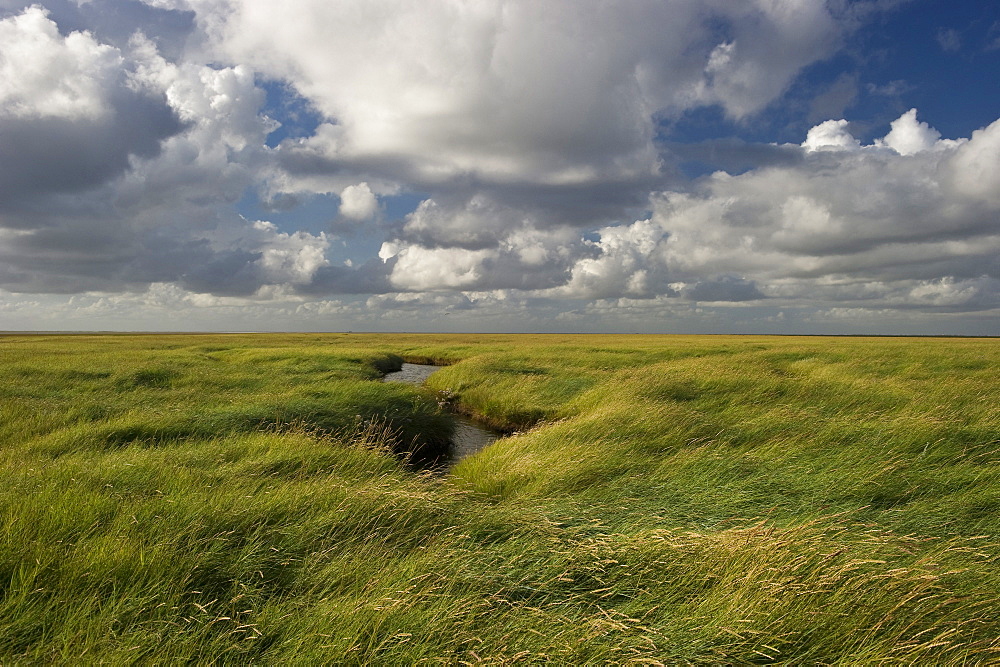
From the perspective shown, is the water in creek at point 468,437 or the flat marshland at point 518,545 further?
the water in creek at point 468,437

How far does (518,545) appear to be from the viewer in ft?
15.7

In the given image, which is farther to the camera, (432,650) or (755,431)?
(755,431)

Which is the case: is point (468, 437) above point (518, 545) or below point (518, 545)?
below

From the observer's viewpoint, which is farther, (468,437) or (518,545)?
(468,437)

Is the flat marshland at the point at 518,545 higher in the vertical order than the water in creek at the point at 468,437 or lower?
higher

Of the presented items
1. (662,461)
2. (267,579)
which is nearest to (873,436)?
(662,461)

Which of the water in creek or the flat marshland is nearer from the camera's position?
the flat marshland

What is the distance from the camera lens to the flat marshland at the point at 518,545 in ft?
11.0

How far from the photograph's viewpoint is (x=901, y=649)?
3.33 meters

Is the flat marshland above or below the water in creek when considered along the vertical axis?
above

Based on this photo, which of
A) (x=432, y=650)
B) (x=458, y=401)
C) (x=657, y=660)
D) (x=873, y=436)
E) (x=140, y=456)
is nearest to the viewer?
(x=657, y=660)

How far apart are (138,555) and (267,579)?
1045 mm

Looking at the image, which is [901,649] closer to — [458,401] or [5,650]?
[5,650]

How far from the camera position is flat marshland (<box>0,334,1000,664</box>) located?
336 cm
